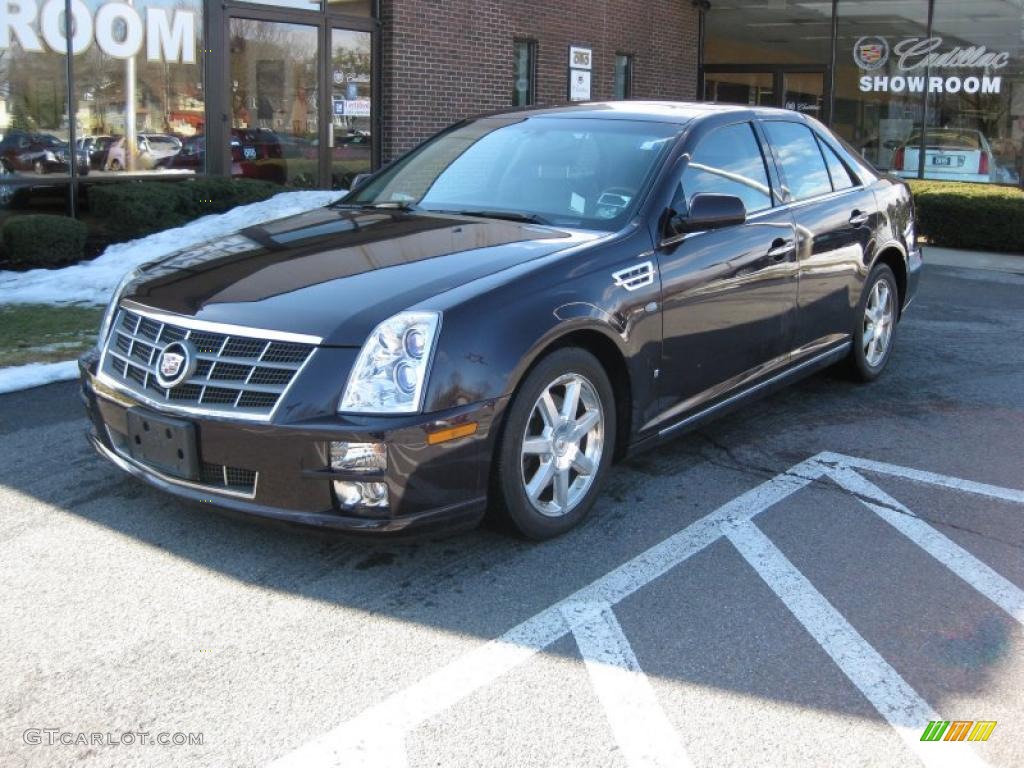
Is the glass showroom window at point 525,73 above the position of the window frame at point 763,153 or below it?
above

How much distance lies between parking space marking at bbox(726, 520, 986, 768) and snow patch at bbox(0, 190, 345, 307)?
5.32 m

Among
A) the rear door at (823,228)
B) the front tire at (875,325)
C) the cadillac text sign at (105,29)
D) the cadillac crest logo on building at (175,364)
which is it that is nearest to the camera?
the cadillac crest logo on building at (175,364)

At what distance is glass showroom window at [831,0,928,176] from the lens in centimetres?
1802

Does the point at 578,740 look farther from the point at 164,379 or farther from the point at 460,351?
the point at 164,379

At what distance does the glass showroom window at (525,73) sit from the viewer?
53.7 feet

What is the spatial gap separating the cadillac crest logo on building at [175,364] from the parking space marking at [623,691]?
153 centimetres

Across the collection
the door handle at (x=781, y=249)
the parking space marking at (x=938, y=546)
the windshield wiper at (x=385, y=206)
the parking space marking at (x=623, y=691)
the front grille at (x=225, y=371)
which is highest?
the windshield wiper at (x=385, y=206)

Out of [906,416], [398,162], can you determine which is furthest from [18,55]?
[906,416]

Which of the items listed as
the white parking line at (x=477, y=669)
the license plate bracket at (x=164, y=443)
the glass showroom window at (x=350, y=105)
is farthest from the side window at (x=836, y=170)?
the glass showroom window at (x=350, y=105)

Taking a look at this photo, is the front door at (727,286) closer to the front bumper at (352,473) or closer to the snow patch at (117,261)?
the front bumper at (352,473)

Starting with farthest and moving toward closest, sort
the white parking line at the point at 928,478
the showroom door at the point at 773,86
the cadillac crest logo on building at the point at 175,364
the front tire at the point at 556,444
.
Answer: the showroom door at the point at 773,86
the white parking line at the point at 928,478
the front tire at the point at 556,444
the cadillac crest logo on building at the point at 175,364

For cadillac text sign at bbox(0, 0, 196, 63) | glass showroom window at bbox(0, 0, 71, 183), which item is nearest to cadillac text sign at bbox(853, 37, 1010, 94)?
cadillac text sign at bbox(0, 0, 196, 63)

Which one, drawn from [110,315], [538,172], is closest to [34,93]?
[110,315]

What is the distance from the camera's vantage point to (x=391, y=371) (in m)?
3.58
